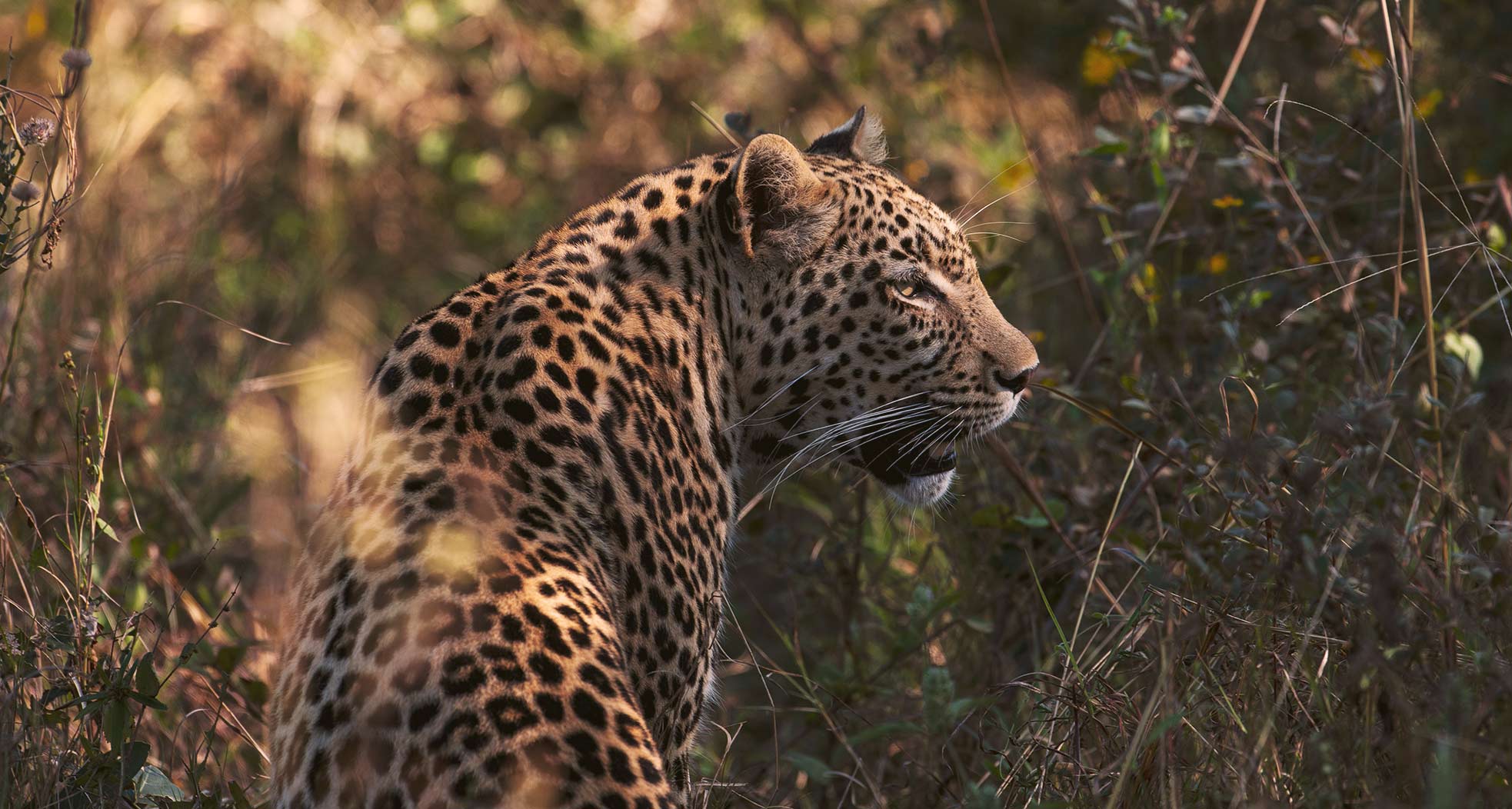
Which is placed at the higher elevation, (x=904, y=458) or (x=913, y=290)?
(x=913, y=290)

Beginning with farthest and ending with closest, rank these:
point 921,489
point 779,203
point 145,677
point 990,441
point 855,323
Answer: point 990,441 → point 921,489 → point 855,323 → point 779,203 → point 145,677

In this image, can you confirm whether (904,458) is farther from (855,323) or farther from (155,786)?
(155,786)

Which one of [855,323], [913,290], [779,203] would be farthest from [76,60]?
[913,290]

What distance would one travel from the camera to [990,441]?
4.93 metres

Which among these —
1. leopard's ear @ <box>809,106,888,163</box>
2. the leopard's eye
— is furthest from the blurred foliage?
leopard's ear @ <box>809,106,888,163</box>

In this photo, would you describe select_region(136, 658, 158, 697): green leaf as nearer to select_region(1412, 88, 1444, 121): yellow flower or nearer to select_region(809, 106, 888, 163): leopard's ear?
select_region(809, 106, 888, 163): leopard's ear

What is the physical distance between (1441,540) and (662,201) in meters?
2.23

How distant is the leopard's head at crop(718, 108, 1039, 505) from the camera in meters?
4.20

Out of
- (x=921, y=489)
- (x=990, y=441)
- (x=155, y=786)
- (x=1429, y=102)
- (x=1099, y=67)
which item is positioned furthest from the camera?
(x=1099, y=67)

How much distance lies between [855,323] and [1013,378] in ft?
1.85

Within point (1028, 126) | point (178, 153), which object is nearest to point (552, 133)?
point (178, 153)

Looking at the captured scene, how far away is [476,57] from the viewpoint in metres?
10.6

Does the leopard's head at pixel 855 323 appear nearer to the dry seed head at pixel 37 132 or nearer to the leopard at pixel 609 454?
the leopard at pixel 609 454

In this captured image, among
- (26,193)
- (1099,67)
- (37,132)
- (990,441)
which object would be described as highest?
(37,132)
